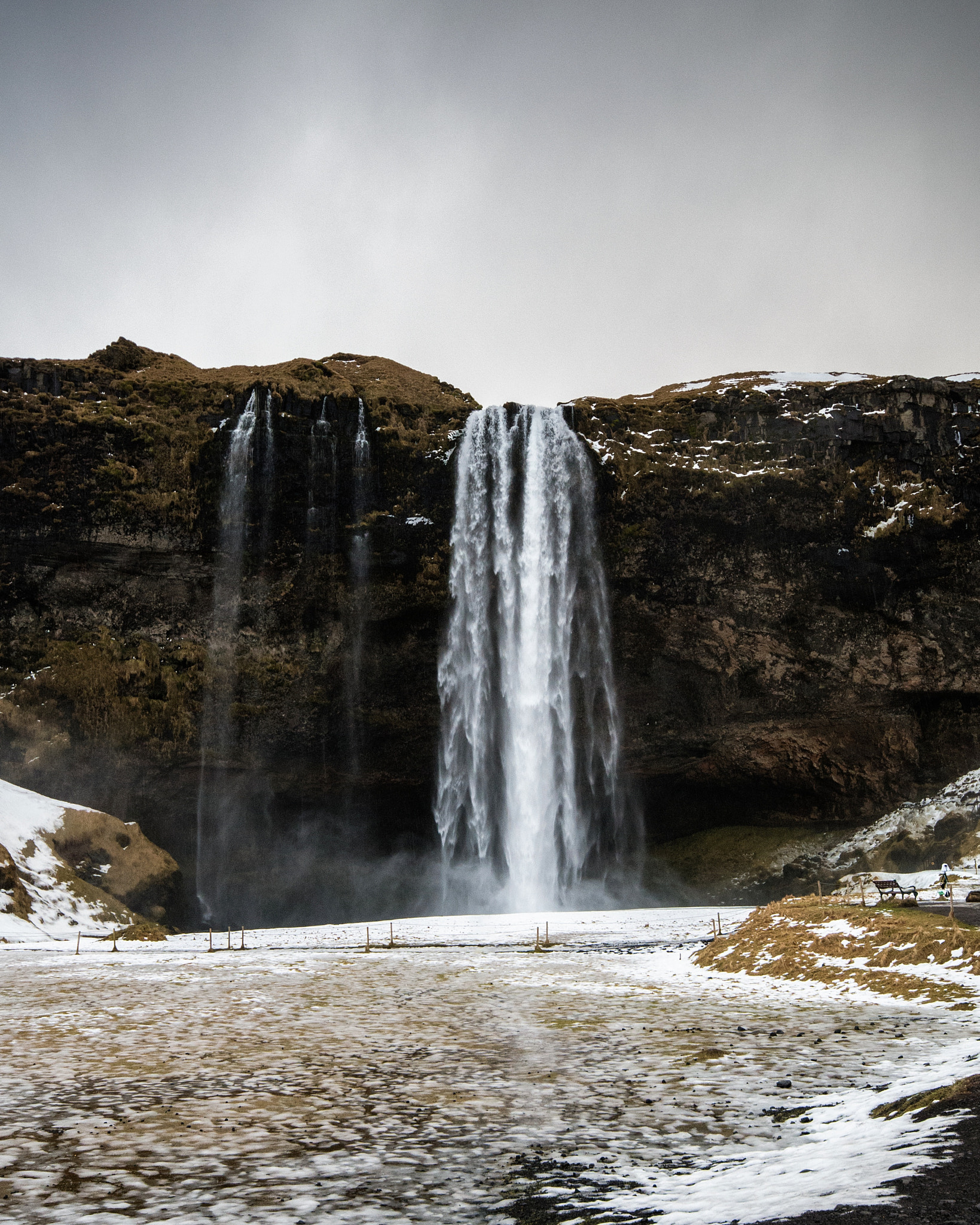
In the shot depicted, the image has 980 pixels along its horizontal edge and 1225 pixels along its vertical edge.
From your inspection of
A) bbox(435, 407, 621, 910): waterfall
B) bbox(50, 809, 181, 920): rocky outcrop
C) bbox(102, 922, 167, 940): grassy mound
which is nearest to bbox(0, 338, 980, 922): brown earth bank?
bbox(435, 407, 621, 910): waterfall

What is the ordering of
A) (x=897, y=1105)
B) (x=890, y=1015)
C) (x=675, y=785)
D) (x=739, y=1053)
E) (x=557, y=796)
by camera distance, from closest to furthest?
(x=897, y=1105) < (x=739, y=1053) < (x=890, y=1015) < (x=557, y=796) < (x=675, y=785)

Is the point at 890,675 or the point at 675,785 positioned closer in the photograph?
the point at 890,675

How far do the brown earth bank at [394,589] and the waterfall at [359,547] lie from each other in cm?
20

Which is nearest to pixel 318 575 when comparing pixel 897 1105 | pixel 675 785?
pixel 675 785

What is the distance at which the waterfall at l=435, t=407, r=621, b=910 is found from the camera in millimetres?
42812

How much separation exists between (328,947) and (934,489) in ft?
114

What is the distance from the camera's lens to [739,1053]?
8500 mm

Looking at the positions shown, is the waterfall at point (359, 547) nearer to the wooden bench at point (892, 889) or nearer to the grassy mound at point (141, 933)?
the grassy mound at point (141, 933)

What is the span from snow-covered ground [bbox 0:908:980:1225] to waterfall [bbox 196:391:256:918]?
29.9m

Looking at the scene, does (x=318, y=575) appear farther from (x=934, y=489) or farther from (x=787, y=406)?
(x=934, y=489)

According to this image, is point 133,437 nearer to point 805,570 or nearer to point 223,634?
point 223,634

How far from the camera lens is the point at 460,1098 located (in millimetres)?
7094

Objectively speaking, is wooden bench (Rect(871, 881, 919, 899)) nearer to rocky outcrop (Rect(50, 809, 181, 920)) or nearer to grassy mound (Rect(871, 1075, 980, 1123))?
grassy mound (Rect(871, 1075, 980, 1123))

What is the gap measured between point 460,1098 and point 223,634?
1543 inches
